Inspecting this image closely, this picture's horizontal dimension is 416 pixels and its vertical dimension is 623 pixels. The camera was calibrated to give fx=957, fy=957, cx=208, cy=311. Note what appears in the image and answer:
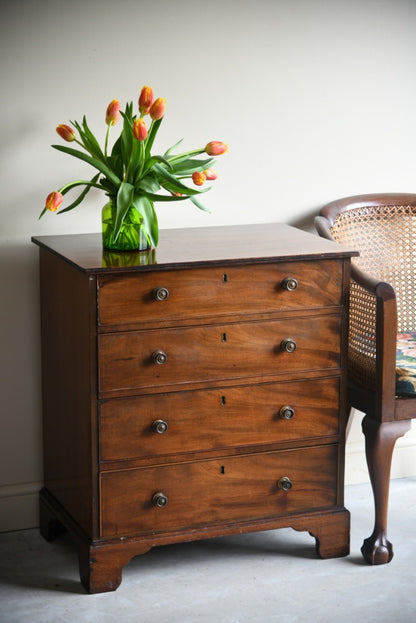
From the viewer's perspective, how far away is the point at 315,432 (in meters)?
2.83

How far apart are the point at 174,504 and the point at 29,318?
778 mm

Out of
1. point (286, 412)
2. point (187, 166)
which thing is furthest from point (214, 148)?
point (286, 412)

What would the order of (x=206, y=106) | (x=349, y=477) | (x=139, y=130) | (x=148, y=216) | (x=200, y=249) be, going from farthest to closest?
(x=349, y=477) → (x=206, y=106) → (x=200, y=249) → (x=148, y=216) → (x=139, y=130)

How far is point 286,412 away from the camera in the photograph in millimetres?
2766

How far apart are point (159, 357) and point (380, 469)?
0.76m

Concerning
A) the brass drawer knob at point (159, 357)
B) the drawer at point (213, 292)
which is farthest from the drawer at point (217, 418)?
the drawer at point (213, 292)

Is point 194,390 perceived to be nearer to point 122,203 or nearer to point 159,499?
point 159,499

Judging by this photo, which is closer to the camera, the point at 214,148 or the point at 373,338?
the point at 214,148

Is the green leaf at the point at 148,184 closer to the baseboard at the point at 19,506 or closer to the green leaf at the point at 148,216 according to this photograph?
the green leaf at the point at 148,216

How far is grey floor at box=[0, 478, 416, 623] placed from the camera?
2.59 m

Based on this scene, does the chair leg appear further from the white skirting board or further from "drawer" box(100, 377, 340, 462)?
the white skirting board

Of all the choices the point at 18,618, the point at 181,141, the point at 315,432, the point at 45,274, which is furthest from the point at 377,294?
the point at 18,618

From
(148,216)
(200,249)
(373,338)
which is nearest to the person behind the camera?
(148,216)

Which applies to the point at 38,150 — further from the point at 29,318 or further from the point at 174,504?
the point at 174,504
